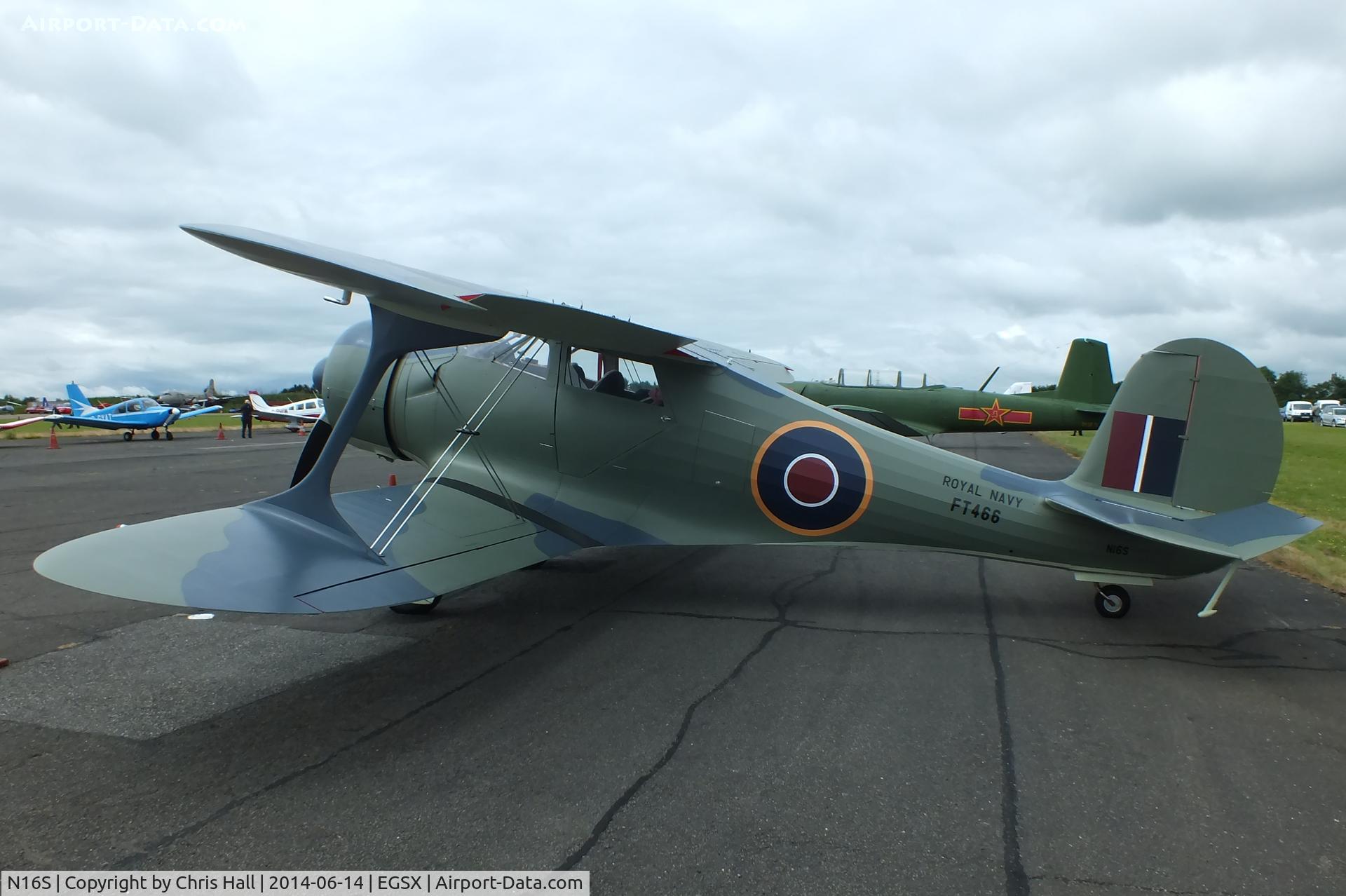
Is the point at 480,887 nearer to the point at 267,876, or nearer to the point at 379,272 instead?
the point at 267,876

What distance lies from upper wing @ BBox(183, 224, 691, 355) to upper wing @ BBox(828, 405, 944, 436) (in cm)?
1348

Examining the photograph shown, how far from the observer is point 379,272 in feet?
14.6

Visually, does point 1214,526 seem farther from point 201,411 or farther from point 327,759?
point 201,411

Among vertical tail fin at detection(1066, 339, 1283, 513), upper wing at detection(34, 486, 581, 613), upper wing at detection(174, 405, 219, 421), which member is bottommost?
upper wing at detection(174, 405, 219, 421)

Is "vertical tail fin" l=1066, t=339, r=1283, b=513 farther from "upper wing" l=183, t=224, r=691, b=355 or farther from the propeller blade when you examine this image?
the propeller blade

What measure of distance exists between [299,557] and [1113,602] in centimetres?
643

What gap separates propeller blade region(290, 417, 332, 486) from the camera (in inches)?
240

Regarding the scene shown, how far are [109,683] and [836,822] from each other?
15.4 feet

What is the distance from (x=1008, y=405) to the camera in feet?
66.4

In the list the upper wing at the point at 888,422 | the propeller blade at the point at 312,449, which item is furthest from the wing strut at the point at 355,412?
the upper wing at the point at 888,422

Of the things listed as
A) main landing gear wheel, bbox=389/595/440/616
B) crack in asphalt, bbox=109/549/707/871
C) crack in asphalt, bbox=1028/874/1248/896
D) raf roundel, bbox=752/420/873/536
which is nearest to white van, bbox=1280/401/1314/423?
raf roundel, bbox=752/420/873/536

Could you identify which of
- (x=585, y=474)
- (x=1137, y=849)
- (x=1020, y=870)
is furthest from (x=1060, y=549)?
(x=585, y=474)

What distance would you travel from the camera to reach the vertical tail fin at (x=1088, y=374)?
20.7m

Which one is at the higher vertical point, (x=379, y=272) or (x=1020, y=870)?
(x=379, y=272)
